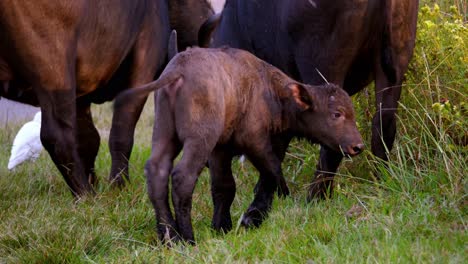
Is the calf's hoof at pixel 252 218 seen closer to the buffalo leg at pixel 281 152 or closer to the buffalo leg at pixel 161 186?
the buffalo leg at pixel 281 152

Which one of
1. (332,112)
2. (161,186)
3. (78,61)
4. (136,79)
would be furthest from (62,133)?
(332,112)

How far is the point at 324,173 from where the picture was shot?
6352 mm

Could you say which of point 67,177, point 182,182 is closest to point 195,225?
point 182,182

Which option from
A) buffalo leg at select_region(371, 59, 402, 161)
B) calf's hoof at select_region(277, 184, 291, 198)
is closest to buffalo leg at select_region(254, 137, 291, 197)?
calf's hoof at select_region(277, 184, 291, 198)

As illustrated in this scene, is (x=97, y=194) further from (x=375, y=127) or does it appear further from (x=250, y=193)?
(x=375, y=127)

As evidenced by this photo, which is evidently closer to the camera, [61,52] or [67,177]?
[61,52]

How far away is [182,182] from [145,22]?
2332 millimetres

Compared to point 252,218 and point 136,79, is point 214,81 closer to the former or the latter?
point 252,218

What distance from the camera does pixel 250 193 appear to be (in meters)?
6.67

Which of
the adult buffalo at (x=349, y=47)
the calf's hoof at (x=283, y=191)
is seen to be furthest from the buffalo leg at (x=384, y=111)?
the calf's hoof at (x=283, y=191)

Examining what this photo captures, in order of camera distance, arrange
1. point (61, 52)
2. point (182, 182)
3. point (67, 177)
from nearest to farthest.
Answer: point (182, 182), point (61, 52), point (67, 177)

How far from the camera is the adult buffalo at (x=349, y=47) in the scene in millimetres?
5969

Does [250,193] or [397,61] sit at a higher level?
[397,61]

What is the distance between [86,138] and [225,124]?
2442mm
